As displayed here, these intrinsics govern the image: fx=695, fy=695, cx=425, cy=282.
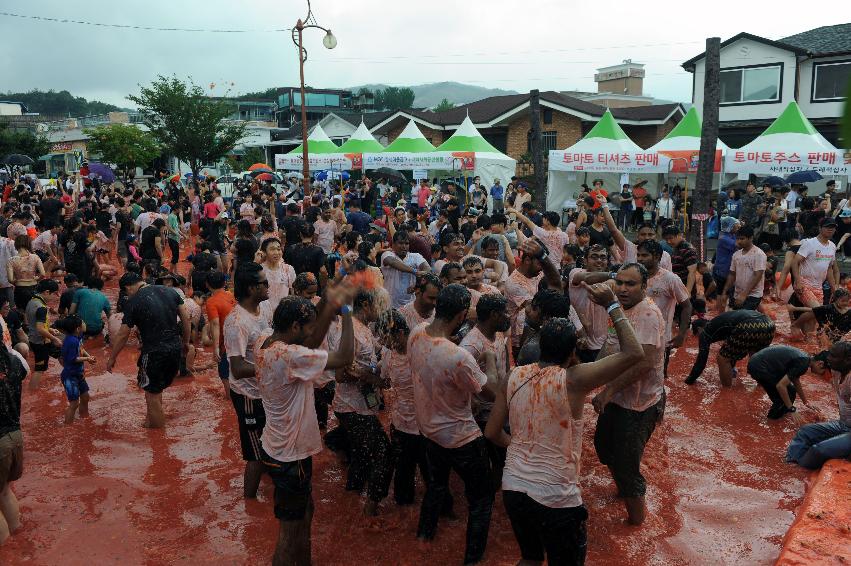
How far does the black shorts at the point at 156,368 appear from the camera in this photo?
6.61 metres

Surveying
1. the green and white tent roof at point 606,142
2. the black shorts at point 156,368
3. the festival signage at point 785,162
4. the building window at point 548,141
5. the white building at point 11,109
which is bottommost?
the black shorts at point 156,368

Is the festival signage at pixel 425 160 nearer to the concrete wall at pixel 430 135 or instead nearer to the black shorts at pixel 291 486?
the concrete wall at pixel 430 135

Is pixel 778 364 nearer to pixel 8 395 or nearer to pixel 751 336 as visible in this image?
pixel 751 336

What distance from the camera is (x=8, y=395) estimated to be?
4.59 meters

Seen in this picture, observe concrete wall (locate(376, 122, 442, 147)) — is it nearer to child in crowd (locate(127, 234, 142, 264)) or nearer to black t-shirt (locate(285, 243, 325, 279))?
child in crowd (locate(127, 234, 142, 264))

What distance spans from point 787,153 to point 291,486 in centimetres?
1597

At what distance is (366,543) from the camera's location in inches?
186

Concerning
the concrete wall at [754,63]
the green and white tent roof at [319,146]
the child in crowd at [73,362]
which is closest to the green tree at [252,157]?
the green and white tent roof at [319,146]

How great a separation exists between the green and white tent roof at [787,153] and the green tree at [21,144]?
145ft

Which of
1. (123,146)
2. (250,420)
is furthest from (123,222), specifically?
(123,146)

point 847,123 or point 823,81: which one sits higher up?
point 823,81

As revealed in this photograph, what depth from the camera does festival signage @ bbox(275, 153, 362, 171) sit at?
76.2 feet

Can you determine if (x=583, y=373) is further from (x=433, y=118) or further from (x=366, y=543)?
(x=433, y=118)

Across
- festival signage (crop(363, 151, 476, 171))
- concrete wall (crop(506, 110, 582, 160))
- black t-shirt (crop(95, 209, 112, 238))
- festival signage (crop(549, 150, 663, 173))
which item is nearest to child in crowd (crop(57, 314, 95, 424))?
black t-shirt (crop(95, 209, 112, 238))
